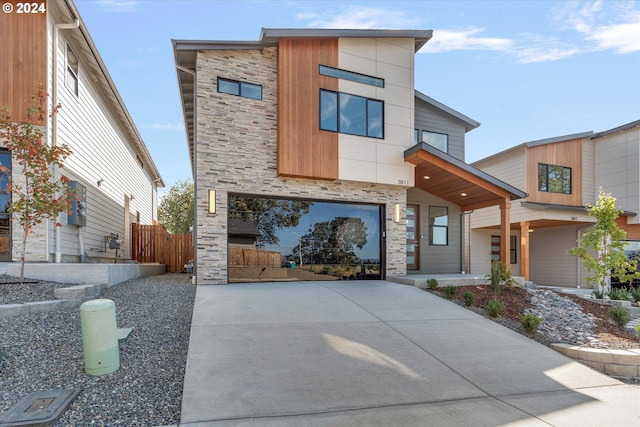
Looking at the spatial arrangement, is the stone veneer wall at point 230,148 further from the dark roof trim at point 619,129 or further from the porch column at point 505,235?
the dark roof trim at point 619,129

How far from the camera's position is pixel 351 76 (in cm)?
1056

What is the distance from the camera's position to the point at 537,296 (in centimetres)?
973

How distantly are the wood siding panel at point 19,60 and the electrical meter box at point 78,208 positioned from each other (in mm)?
1925

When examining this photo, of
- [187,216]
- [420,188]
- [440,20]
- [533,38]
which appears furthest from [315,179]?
[187,216]

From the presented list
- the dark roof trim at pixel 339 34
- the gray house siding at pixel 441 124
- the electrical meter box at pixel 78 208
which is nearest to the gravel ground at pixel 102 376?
the electrical meter box at pixel 78 208

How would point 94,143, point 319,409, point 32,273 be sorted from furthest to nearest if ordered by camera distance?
1. point 94,143
2. point 32,273
3. point 319,409

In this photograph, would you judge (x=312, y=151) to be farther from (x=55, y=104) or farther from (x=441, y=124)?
(x=441, y=124)

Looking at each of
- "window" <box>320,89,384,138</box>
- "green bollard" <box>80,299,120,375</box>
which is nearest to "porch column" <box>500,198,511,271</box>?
"window" <box>320,89,384,138</box>

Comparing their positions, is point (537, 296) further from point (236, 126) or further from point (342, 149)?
point (236, 126)

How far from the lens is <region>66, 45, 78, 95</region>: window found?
9075 mm

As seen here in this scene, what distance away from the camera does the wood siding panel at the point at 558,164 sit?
14.6 metres

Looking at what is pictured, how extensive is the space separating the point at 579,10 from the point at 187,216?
24604mm

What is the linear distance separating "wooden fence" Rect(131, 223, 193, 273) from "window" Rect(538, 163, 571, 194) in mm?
Answer: 15215

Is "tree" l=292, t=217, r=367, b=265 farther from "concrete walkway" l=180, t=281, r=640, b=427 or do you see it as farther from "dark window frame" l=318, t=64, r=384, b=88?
"dark window frame" l=318, t=64, r=384, b=88
